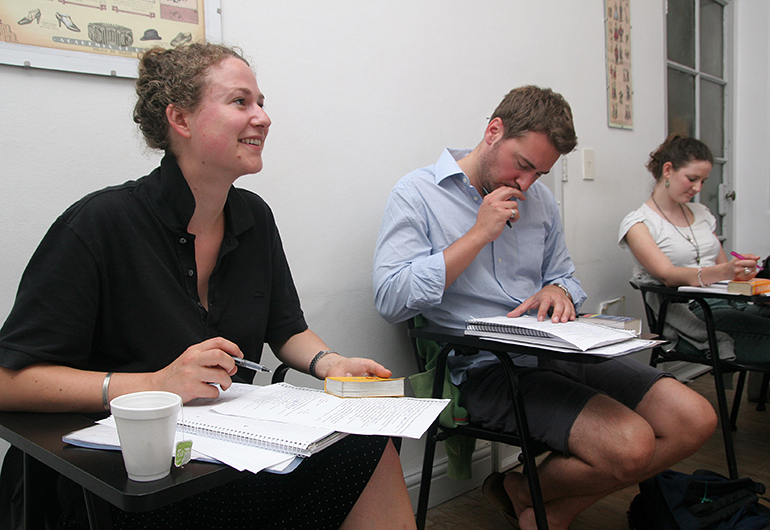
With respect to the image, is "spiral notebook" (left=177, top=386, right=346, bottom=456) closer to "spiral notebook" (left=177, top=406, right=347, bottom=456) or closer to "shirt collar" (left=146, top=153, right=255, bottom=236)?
"spiral notebook" (left=177, top=406, right=347, bottom=456)

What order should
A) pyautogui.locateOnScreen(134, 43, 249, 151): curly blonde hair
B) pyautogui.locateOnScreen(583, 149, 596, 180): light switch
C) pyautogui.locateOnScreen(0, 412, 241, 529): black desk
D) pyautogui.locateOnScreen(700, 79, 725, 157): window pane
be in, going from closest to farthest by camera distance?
pyautogui.locateOnScreen(0, 412, 241, 529): black desk → pyautogui.locateOnScreen(134, 43, 249, 151): curly blonde hair → pyautogui.locateOnScreen(583, 149, 596, 180): light switch → pyautogui.locateOnScreen(700, 79, 725, 157): window pane

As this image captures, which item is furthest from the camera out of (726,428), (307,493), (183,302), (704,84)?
(704,84)

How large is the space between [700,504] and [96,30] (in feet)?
6.23

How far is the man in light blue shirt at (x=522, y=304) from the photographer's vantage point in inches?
54.2

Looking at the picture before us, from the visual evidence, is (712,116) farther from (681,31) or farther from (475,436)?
(475,436)

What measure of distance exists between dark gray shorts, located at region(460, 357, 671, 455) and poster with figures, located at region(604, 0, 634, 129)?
64.2 inches

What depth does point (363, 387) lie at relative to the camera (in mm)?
976

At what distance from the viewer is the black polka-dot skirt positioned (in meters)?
0.92

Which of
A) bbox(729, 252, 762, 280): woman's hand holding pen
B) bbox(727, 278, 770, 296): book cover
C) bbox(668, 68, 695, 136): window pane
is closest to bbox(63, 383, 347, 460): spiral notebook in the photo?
bbox(727, 278, 770, 296): book cover

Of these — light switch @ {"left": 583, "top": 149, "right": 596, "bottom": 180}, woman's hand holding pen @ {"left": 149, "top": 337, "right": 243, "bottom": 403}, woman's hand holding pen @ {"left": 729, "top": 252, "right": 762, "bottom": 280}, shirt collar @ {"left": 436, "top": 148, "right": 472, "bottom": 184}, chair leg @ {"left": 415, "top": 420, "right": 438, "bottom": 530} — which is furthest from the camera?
light switch @ {"left": 583, "top": 149, "right": 596, "bottom": 180}

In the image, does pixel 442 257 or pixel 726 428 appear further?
pixel 726 428

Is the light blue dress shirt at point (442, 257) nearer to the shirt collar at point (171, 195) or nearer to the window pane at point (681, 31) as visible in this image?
the shirt collar at point (171, 195)

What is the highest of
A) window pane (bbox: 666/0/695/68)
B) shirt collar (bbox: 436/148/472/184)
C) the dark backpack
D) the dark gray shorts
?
window pane (bbox: 666/0/695/68)

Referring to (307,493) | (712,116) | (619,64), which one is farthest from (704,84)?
(307,493)
